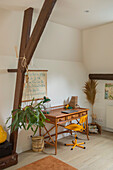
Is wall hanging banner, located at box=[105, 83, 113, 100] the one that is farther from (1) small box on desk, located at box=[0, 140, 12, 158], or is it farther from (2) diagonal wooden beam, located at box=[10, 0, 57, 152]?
(1) small box on desk, located at box=[0, 140, 12, 158]

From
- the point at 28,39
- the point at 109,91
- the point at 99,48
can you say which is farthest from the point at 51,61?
the point at 109,91

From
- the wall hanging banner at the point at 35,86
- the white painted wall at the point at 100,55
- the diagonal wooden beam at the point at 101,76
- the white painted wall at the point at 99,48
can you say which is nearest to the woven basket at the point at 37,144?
the wall hanging banner at the point at 35,86

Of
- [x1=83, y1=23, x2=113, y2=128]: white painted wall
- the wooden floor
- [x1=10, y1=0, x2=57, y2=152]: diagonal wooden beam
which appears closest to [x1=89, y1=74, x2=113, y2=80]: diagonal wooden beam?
[x1=83, y1=23, x2=113, y2=128]: white painted wall

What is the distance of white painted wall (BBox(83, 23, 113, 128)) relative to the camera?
4742 millimetres

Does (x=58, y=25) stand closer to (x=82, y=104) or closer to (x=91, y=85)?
(x=91, y=85)

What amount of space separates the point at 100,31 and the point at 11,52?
99.6 inches

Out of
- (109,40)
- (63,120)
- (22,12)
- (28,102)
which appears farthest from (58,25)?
(63,120)

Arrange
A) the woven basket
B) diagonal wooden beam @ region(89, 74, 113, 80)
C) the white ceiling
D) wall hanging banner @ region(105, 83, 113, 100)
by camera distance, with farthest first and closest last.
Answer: wall hanging banner @ region(105, 83, 113, 100) → diagonal wooden beam @ region(89, 74, 113, 80) → the woven basket → the white ceiling

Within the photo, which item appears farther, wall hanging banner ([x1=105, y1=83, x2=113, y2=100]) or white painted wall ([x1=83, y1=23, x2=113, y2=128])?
wall hanging banner ([x1=105, y1=83, x2=113, y2=100])

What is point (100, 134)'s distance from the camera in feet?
17.1

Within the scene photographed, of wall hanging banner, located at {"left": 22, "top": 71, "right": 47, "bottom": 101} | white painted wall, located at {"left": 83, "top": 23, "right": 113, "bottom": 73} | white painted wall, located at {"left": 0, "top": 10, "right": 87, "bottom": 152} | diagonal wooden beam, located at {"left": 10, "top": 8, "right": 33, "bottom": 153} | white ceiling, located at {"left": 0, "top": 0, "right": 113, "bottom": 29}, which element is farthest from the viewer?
white painted wall, located at {"left": 83, "top": 23, "right": 113, "bottom": 73}

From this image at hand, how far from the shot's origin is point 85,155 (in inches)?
151

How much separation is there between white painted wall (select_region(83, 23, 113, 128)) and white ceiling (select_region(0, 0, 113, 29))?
0.33 metres

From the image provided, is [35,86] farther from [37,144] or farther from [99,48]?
[99,48]
